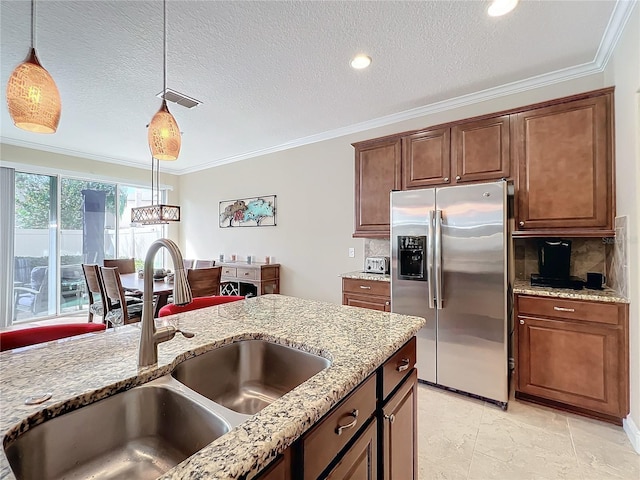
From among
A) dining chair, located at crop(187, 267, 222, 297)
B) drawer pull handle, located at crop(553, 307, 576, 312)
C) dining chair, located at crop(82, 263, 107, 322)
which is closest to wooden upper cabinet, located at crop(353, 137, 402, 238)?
drawer pull handle, located at crop(553, 307, 576, 312)

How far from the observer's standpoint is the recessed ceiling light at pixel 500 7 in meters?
1.83

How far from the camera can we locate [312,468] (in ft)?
2.42

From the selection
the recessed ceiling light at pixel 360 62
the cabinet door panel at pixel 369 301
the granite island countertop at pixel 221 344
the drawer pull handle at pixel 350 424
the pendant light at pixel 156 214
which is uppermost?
the recessed ceiling light at pixel 360 62

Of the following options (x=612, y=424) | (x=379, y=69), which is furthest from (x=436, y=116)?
(x=612, y=424)

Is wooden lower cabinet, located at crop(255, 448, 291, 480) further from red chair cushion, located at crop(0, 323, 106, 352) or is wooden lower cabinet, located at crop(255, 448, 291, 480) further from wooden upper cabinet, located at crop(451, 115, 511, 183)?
wooden upper cabinet, located at crop(451, 115, 511, 183)

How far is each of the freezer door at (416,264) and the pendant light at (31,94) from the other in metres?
2.39

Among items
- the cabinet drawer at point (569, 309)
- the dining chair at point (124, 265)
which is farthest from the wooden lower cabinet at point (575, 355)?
the dining chair at point (124, 265)

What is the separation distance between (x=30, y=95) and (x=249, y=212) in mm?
3843

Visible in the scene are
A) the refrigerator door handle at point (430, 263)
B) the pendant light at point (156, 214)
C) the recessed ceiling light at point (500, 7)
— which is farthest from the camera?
the pendant light at point (156, 214)

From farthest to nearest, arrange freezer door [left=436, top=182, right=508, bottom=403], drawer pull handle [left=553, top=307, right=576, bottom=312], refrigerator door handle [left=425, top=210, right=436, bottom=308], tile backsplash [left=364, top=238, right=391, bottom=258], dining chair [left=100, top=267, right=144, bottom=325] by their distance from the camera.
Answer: tile backsplash [left=364, top=238, right=391, bottom=258], dining chair [left=100, top=267, right=144, bottom=325], refrigerator door handle [left=425, top=210, right=436, bottom=308], freezer door [left=436, top=182, right=508, bottom=403], drawer pull handle [left=553, top=307, right=576, bottom=312]

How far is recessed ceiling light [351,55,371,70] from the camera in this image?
7.80 feet

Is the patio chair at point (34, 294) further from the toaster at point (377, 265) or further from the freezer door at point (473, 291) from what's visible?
the freezer door at point (473, 291)

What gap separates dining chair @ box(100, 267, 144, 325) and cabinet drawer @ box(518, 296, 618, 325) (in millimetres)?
3557

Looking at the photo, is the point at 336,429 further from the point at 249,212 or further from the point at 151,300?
the point at 249,212
